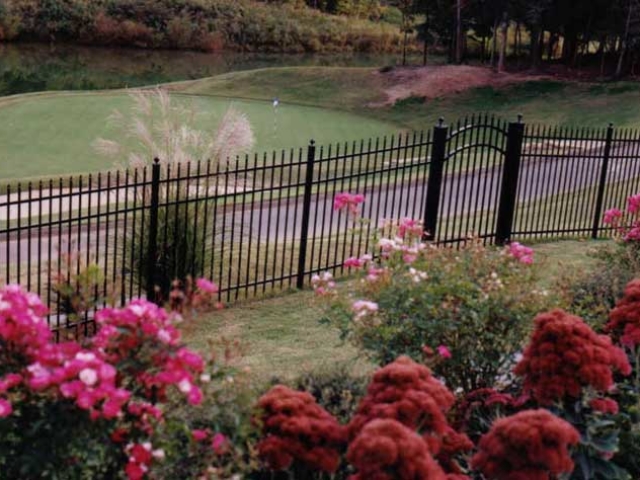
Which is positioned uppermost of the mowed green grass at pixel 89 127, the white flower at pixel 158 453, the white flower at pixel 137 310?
the white flower at pixel 137 310

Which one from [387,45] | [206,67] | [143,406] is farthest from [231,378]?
[387,45]

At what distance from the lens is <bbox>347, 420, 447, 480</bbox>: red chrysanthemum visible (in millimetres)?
4094

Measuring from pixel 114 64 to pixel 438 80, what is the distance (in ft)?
60.7

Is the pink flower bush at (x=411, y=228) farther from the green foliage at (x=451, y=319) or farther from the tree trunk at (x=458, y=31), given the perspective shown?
the tree trunk at (x=458, y=31)

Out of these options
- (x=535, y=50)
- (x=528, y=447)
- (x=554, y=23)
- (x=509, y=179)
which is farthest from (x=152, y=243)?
(x=554, y=23)

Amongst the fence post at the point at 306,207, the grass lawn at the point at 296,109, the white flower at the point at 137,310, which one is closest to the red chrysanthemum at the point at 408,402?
the white flower at the point at 137,310

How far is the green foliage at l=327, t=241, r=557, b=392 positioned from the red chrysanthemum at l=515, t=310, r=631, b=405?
84 centimetres

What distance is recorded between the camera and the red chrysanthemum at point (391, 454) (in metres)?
4.09

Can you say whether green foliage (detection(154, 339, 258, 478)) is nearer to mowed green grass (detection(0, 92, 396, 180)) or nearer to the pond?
mowed green grass (detection(0, 92, 396, 180))

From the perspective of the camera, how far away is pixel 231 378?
474 cm

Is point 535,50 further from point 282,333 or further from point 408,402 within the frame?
point 408,402

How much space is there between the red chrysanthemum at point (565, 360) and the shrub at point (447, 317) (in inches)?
31.5

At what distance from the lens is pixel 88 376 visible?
3965mm

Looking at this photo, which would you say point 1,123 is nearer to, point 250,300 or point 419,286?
point 250,300
